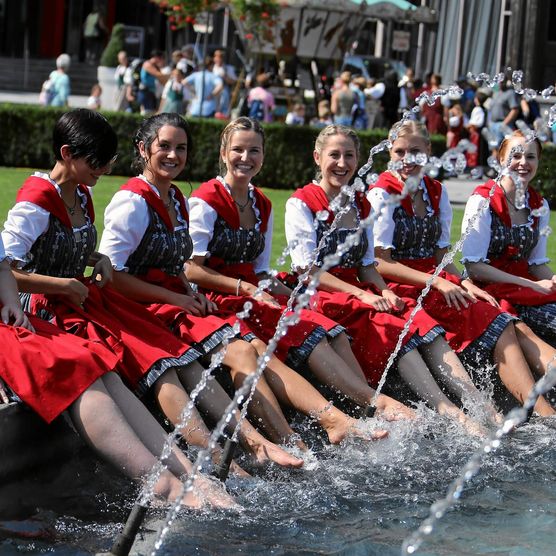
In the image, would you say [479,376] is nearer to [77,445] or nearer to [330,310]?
[330,310]

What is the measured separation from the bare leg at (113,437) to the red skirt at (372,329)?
169 cm

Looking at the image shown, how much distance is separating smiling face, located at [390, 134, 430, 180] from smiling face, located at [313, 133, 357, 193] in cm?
31

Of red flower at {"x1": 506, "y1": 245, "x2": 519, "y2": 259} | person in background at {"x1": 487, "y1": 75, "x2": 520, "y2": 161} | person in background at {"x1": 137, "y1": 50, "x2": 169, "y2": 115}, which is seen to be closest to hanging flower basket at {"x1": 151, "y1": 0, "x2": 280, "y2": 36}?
person in background at {"x1": 137, "y1": 50, "x2": 169, "y2": 115}

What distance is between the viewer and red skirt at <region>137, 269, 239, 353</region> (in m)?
5.19

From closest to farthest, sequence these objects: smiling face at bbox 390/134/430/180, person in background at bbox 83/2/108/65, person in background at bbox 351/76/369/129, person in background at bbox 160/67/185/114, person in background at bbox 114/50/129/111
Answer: smiling face at bbox 390/134/430/180 → person in background at bbox 160/67/185/114 → person in background at bbox 351/76/369/129 → person in background at bbox 114/50/129/111 → person in background at bbox 83/2/108/65

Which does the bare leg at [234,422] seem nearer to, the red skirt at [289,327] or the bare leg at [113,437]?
the red skirt at [289,327]

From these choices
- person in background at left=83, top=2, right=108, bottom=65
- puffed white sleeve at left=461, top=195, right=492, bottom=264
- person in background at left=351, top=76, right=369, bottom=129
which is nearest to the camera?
puffed white sleeve at left=461, top=195, right=492, bottom=264

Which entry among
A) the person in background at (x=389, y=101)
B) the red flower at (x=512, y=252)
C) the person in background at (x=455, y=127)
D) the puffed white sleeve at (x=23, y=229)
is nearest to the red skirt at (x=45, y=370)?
the puffed white sleeve at (x=23, y=229)

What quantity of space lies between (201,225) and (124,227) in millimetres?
493

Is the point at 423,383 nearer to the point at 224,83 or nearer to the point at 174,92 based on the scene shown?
the point at 174,92

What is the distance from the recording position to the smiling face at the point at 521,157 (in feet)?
21.4

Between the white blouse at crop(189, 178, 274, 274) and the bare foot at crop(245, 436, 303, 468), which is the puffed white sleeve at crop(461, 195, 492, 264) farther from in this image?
the bare foot at crop(245, 436, 303, 468)

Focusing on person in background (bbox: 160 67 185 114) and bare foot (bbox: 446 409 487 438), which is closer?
bare foot (bbox: 446 409 487 438)

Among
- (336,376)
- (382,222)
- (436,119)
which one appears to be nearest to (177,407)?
(336,376)
